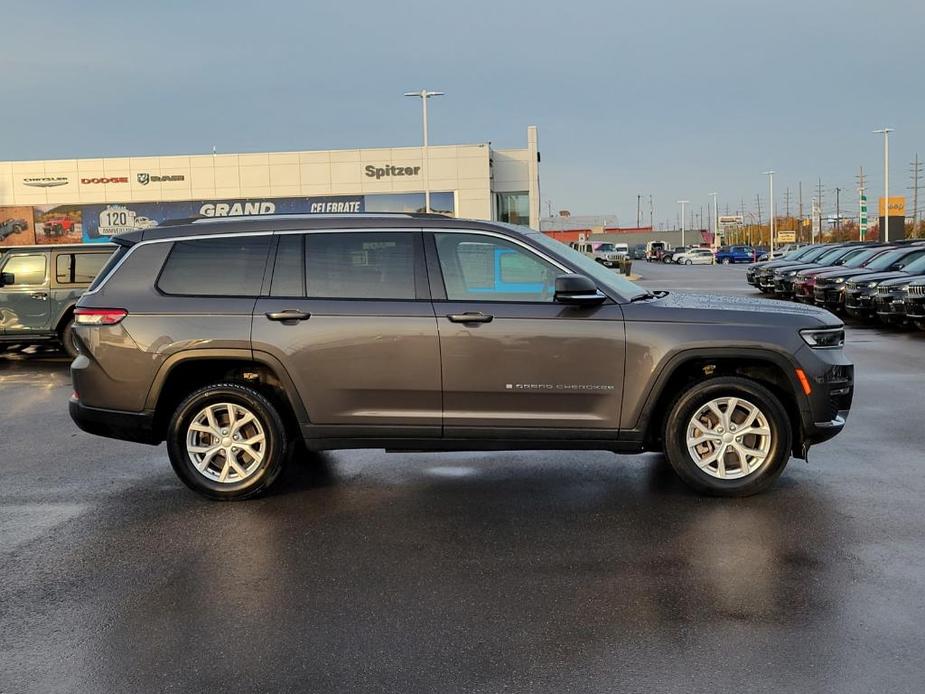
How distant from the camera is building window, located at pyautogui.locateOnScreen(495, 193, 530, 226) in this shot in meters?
60.4

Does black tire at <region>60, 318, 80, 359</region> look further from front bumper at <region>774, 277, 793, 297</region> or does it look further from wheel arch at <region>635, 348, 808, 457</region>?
front bumper at <region>774, 277, 793, 297</region>

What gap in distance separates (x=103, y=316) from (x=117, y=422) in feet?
2.42

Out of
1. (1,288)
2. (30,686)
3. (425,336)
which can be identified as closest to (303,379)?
(425,336)

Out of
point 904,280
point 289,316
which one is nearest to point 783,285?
point 904,280

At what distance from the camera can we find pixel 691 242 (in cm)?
14438

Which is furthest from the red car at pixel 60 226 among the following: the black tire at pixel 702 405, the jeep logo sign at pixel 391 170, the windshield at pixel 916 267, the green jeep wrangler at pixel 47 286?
the black tire at pixel 702 405

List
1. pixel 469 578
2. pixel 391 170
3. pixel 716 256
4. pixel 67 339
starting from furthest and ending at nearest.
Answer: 1. pixel 716 256
2. pixel 391 170
3. pixel 67 339
4. pixel 469 578

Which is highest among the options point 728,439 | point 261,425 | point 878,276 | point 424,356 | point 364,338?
point 878,276

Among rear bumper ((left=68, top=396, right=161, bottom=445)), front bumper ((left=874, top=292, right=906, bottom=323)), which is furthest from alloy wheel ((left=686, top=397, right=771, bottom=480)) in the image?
front bumper ((left=874, top=292, right=906, bottom=323))

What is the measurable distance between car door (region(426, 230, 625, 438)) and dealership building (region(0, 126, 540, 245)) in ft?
166

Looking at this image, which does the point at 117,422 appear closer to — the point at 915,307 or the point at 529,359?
the point at 529,359

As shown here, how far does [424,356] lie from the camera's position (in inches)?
240

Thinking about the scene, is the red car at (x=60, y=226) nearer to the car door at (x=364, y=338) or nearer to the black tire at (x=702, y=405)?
the car door at (x=364, y=338)

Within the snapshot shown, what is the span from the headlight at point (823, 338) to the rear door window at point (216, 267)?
3.71m
